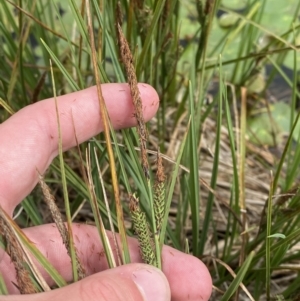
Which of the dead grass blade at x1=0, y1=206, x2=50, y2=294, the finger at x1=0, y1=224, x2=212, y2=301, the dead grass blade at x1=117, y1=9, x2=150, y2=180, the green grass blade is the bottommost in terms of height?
the finger at x1=0, y1=224, x2=212, y2=301

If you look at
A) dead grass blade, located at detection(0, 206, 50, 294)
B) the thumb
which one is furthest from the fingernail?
dead grass blade, located at detection(0, 206, 50, 294)

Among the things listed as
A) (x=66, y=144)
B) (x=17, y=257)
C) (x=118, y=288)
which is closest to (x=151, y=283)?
(x=118, y=288)

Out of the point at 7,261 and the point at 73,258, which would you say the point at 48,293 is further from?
the point at 7,261

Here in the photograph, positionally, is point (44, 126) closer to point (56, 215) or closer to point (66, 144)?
point (66, 144)

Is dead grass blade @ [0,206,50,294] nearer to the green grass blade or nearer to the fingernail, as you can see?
the fingernail

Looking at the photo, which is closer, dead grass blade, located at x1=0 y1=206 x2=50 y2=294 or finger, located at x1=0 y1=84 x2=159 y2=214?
dead grass blade, located at x1=0 y1=206 x2=50 y2=294

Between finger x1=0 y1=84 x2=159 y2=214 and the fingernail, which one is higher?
finger x1=0 y1=84 x2=159 y2=214

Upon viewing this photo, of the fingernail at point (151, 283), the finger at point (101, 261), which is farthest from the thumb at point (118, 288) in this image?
the finger at point (101, 261)
